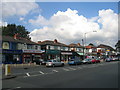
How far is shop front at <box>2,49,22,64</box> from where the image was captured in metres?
38.0

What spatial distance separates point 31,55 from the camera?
45.1 m

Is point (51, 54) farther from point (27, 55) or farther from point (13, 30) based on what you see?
point (13, 30)

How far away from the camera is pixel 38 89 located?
30.2 feet

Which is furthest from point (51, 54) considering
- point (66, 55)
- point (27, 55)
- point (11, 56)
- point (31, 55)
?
point (11, 56)

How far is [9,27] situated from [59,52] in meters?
32.4

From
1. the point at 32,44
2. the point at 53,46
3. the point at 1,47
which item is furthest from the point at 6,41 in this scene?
the point at 53,46

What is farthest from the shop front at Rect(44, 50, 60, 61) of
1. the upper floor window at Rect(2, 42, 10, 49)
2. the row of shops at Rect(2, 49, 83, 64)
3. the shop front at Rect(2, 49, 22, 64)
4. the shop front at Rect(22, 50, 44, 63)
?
the upper floor window at Rect(2, 42, 10, 49)

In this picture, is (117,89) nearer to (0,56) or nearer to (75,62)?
(75,62)

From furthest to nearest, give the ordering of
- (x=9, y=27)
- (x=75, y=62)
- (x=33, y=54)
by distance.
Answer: (x=9, y=27) < (x=33, y=54) < (x=75, y=62)

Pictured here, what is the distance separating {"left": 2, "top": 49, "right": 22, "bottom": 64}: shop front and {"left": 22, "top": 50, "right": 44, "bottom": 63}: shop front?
1.51 m

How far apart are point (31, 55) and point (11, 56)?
6.72 metres

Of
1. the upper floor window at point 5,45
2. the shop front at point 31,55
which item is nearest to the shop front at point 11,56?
the upper floor window at point 5,45

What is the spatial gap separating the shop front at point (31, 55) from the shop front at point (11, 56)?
1507 mm

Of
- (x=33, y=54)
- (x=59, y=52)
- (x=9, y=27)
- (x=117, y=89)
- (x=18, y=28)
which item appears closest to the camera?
(x=117, y=89)
